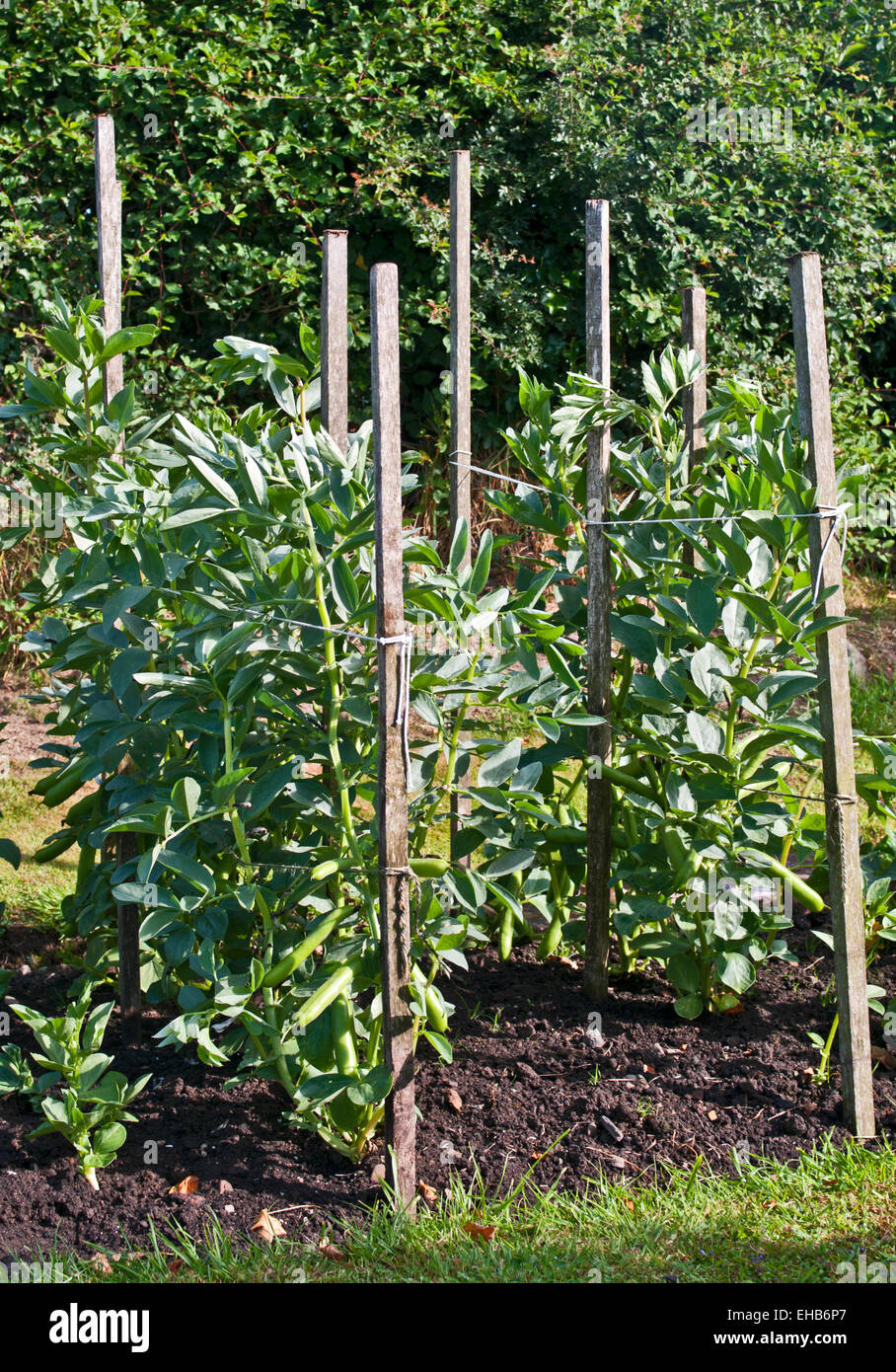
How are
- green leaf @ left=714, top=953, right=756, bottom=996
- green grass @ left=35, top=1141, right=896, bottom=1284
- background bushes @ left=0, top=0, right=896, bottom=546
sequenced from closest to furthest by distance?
1. green grass @ left=35, top=1141, right=896, bottom=1284
2. green leaf @ left=714, top=953, right=756, bottom=996
3. background bushes @ left=0, top=0, right=896, bottom=546

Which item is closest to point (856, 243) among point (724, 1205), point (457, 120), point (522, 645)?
point (457, 120)

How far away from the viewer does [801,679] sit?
261 cm

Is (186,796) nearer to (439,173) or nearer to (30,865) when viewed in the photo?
(30,865)

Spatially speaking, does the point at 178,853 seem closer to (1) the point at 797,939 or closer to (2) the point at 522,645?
(2) the point at 522,645

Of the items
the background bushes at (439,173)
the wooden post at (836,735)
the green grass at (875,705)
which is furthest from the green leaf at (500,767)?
the background bushes at (439,173)

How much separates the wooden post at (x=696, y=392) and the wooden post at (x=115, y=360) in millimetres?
1549

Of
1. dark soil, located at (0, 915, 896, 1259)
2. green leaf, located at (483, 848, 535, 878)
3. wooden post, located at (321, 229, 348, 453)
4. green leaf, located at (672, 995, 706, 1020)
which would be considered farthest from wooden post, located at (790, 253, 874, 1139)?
wooden post, located at (321, 229, 348, 453)

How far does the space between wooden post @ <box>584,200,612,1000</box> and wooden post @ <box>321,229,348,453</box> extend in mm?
629

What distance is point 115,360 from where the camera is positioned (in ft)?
10.0

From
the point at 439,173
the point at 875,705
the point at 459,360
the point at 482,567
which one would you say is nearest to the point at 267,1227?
the point at 482,567

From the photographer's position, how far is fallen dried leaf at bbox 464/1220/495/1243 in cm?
233

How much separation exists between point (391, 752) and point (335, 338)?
53.8 inches

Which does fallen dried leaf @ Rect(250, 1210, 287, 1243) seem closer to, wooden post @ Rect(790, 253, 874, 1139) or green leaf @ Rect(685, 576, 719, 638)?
wooden post @ Rect(790, 253, 874, 1139)

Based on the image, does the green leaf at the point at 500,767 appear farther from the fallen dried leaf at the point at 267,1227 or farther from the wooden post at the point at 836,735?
the fallen dried leaf at the point at 267,1227
